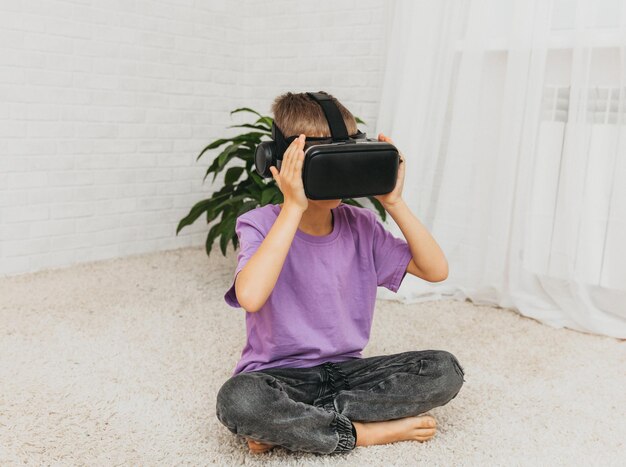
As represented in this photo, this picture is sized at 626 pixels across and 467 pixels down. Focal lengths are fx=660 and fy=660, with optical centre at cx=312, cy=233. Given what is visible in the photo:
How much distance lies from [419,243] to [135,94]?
164 cm

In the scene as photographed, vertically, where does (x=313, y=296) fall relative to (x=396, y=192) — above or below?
below

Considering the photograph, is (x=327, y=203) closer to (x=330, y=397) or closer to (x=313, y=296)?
(x=313, y=296)

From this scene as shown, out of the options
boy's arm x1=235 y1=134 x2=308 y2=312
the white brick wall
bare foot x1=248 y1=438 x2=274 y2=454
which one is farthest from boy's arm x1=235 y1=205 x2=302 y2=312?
the white brick wall

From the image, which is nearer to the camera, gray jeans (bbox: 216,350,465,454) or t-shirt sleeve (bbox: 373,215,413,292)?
gray jeans (bbox: 216,350,465,454)

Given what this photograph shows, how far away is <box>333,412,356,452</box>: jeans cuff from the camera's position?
113 centimetres

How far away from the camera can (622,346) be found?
1.77m

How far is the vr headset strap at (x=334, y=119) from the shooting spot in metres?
1.12

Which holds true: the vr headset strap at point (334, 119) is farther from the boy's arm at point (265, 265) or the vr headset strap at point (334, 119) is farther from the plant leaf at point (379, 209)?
the plant leaf at point (379, 209)

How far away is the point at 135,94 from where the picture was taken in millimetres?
2510

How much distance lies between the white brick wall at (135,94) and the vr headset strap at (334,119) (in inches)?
49.3

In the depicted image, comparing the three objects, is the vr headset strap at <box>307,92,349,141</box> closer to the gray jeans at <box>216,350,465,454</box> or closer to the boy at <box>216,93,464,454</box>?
the boy at <box>216,93,464,454</box>

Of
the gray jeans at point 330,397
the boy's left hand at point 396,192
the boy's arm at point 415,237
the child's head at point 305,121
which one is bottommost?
the gray jeans at point 330,397

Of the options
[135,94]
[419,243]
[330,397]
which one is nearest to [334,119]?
[419,243]

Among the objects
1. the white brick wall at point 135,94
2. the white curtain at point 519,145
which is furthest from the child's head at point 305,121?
the white brick wall at point 135,94
